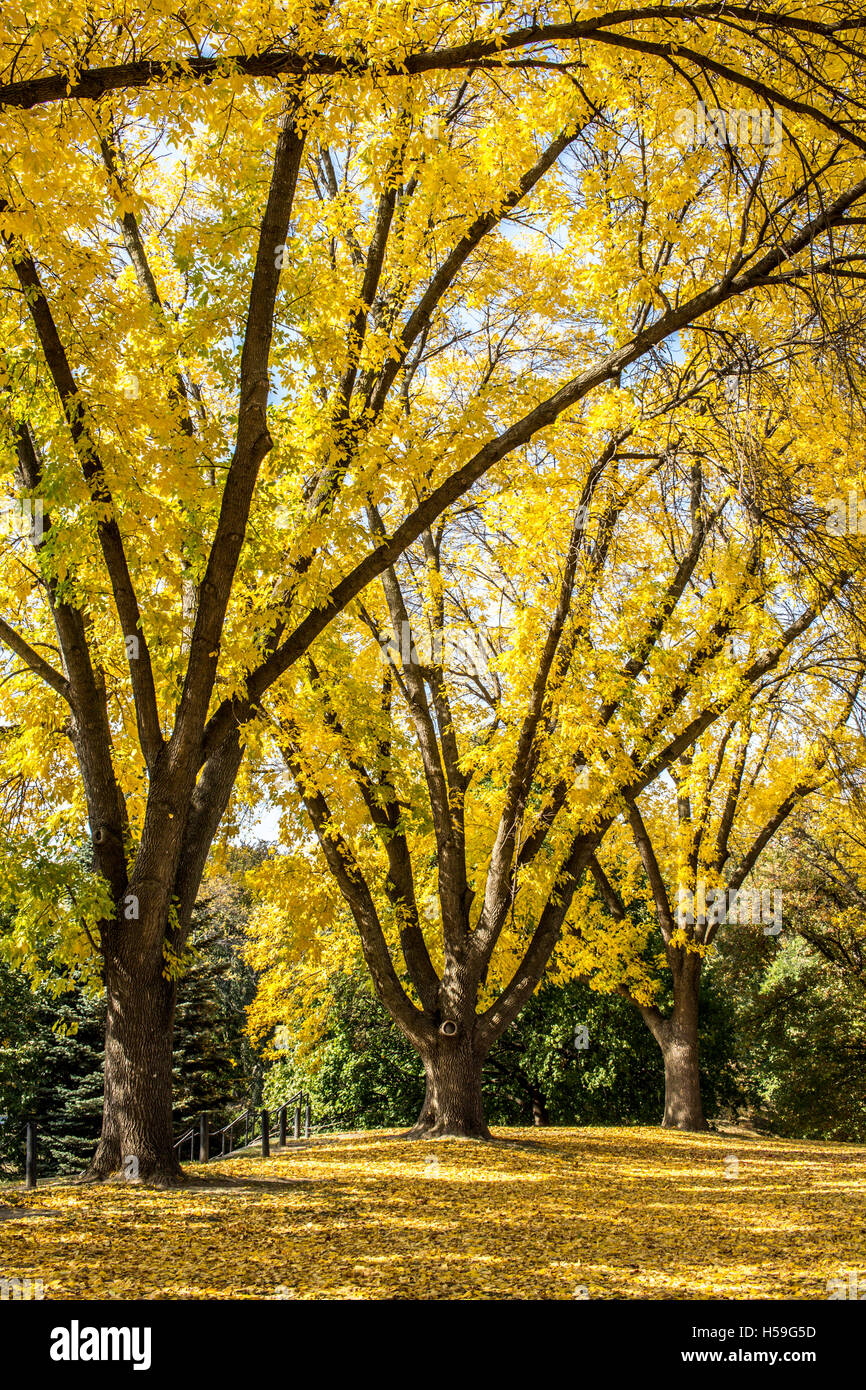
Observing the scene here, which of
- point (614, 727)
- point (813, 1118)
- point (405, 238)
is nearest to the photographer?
point (405, 238)

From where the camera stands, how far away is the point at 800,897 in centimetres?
2095

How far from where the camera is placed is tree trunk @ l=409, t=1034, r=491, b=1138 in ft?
34.7

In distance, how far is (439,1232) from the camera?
6027 millimetres

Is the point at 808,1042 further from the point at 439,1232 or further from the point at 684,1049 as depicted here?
the point at 439,1232

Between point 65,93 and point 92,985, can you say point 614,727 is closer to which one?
point 92,985

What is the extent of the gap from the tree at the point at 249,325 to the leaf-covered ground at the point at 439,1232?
3.55ft

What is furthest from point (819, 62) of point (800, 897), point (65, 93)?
point (800, 897)

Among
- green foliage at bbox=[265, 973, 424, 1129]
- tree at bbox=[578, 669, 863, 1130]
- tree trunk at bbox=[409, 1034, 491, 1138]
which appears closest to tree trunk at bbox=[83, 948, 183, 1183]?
tree trunk at bbox=[409, 1034, 491, 1138]

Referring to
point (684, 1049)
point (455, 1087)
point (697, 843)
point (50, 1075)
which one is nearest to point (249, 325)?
point (455, 1087)

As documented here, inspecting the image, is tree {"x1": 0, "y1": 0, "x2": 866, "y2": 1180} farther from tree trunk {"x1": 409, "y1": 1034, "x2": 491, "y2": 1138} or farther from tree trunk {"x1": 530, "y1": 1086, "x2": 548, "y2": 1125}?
tree trunk {"x1": 530, "y1": 1086, "x2": 548, "y2": 1125}

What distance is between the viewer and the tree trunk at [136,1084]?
6898mm

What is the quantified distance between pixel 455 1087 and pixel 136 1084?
4.57 meters
